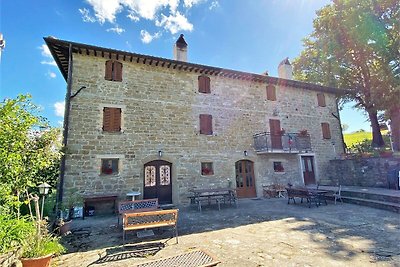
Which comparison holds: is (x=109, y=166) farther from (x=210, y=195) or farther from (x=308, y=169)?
(x=308, y=169)

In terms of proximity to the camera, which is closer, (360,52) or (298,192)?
(298,192)

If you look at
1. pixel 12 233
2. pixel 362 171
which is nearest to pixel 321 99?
pixel 362 171

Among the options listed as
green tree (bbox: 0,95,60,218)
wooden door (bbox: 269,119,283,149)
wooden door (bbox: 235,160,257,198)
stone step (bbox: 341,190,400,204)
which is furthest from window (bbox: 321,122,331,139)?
green tree (bbox: 0,95,60,218)

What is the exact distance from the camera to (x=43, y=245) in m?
3.88

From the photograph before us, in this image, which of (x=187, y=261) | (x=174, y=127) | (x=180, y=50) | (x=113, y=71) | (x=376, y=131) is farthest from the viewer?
(x=376, y=131)

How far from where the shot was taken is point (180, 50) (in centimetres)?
1304

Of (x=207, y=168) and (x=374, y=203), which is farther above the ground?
(x=207, y=168)

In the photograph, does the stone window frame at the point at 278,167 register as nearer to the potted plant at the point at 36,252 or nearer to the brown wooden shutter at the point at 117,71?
the brown wooden shutter at the point at 117,71

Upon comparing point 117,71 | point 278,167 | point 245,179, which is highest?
point 117,71

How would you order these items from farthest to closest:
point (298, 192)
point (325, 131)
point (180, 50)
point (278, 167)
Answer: point (325, 131) → point (278, 167) → point (180, 50) → point (298, 192)

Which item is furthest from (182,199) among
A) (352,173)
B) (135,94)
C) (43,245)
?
(352,173)

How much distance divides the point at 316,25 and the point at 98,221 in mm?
21589

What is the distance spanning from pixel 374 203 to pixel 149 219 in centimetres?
903

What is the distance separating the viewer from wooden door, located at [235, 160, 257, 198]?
40.5ft
